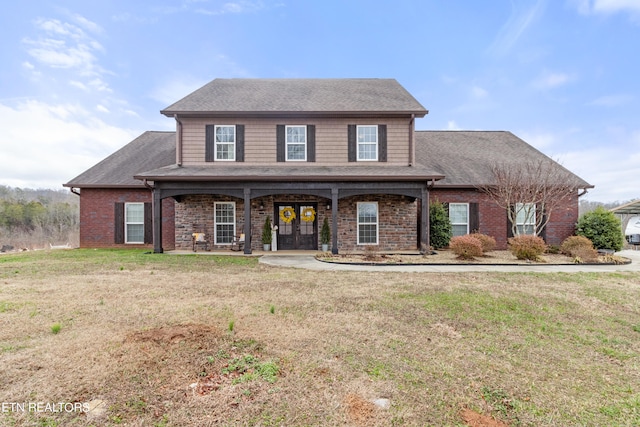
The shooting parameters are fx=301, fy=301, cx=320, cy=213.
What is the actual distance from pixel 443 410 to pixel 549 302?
4.42 metres

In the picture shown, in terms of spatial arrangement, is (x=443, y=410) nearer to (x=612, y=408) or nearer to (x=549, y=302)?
(x=612, y=408)

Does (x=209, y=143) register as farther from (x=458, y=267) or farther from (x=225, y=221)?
(x=458, y=267)

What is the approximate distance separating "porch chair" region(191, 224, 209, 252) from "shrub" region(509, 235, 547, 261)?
11708mm

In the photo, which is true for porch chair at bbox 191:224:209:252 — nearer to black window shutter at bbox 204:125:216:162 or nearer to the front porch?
the front porch

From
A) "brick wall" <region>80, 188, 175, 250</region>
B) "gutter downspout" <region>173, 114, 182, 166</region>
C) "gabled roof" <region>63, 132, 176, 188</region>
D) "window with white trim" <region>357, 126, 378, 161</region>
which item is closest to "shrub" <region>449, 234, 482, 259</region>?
"window with white trim" <region>357, 126, 378, 161</region>

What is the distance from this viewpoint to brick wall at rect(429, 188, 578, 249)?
1325 cm

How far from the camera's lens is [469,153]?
1534 cm

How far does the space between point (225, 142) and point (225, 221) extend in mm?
3357

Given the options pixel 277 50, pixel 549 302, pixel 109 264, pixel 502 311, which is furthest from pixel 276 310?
pixel 277 50

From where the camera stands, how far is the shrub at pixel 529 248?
9.97m

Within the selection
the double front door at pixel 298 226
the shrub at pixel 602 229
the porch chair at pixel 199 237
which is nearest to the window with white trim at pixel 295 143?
the double front door at pixel 298 226

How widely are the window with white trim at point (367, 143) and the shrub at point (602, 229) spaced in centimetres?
924

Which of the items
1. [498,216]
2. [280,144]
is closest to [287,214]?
[280,144]

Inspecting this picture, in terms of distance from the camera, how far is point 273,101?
1307 cm
